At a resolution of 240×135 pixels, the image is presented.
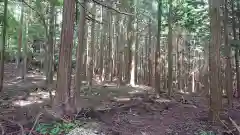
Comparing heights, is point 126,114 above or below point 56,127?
below

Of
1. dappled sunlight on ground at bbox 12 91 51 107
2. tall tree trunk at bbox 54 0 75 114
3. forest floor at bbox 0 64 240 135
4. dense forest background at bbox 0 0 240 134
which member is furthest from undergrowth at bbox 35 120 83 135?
dappled sunlight on ground at bbox 12 91 51 107

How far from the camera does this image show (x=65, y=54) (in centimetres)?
880

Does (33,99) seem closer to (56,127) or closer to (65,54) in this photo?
(65,54)

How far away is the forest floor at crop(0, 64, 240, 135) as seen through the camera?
9368mm

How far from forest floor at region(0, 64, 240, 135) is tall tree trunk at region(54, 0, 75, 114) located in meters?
1.02

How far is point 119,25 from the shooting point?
1138 inches

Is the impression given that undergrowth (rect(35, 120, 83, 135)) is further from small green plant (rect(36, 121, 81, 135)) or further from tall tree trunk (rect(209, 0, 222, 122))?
tall tree trunk (rect(209, 0, 222, 122))

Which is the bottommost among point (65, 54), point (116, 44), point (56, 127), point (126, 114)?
point (126, 114)

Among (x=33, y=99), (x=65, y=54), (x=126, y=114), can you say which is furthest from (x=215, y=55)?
(x=33, y=99)

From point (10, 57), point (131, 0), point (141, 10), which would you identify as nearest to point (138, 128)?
point (131, 0)

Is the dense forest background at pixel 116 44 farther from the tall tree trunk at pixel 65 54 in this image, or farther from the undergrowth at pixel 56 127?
the undergrowth at pixel 56 127

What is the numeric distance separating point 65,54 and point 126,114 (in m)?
4.83

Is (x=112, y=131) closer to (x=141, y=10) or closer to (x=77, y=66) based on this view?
(x=77, y=66)

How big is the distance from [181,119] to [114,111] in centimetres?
296
